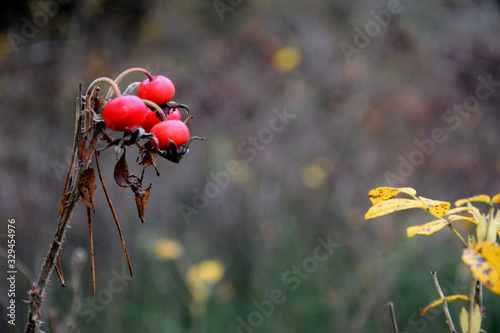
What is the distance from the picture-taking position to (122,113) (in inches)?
23.9

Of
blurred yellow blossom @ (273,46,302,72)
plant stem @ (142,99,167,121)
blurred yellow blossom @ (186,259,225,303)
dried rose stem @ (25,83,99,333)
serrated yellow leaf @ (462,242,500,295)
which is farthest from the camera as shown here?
blurred yellow blossom @ (273,46,302,72)

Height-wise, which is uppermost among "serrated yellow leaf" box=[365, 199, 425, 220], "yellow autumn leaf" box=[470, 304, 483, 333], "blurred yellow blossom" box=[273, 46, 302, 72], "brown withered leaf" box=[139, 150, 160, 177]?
"blurred yellow blossom" box=[273, 46, 302, 72]

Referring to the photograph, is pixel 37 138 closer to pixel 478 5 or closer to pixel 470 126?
pixel 470 126

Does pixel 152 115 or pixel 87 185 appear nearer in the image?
pixel 87 185

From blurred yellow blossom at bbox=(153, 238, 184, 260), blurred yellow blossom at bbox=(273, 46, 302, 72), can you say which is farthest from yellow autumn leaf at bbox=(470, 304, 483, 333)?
blurred yellow blossom at bbox=(273, 46, 302, 72)

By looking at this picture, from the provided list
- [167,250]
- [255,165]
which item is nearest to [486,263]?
[167,250]

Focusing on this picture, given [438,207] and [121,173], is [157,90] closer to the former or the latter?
[121,173]

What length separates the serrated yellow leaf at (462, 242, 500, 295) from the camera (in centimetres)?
48

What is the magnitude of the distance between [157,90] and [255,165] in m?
3.06

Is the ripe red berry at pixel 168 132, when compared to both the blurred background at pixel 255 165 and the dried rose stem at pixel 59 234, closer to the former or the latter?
the dried rose stem at pixel 59 234

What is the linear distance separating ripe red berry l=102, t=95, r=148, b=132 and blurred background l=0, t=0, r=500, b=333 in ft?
5.64

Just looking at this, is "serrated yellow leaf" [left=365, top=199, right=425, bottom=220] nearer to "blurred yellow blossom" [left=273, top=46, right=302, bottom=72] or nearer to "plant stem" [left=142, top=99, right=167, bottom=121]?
"plant stem" [left=142, top=99, right=167, bottom=121]

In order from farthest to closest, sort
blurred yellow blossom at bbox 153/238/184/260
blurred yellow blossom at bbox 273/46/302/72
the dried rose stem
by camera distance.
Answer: blurred yellow blossom at bbox 273/46/302/72, blurred yellow blossom at bbox 153/238/184/260, the dried rose stem

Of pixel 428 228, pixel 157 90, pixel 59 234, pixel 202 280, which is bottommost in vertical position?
pixel 428 228
